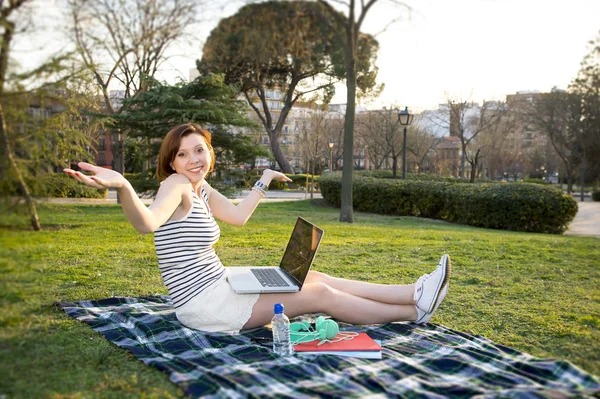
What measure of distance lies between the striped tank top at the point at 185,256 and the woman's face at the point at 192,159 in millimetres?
213

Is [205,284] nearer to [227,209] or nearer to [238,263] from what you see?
[227,209]

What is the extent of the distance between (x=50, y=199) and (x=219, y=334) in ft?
4.00

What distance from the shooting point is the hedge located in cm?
1200

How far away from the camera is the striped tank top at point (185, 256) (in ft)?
10.1

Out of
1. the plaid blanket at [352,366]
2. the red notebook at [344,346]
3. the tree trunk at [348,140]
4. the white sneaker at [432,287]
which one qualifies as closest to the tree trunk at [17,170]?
the plaid blanket at [352,366]

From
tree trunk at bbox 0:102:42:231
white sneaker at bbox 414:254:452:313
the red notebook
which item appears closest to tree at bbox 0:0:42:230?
tree trunk at bbox 0:102:42:231

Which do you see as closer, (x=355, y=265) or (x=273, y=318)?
(x=273, y=318)

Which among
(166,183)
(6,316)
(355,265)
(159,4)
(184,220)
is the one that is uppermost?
(159,4)

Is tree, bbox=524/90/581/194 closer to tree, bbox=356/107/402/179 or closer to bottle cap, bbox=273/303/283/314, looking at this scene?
tree, bbox=356/107/402/179

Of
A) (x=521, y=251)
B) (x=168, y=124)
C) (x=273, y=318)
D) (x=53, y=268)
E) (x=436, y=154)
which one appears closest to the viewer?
(x=273, y=318)

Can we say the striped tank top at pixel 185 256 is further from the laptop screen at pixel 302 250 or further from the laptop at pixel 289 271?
the laptop screen at pixel 302 250

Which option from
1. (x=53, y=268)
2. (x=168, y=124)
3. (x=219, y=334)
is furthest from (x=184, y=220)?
(x=168, y=124)

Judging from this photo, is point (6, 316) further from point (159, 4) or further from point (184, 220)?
point (159, 4)

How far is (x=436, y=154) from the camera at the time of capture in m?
47.9
